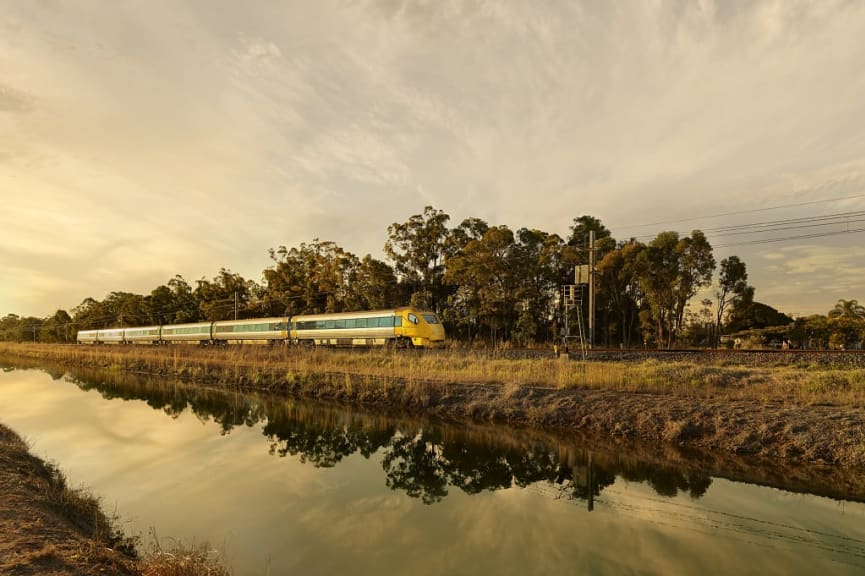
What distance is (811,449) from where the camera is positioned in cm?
927

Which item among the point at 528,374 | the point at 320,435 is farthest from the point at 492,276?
the point at 320,435

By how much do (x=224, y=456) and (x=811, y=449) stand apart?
42.9ft

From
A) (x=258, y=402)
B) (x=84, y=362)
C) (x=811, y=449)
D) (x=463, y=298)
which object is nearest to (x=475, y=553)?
(x=811, y=449)

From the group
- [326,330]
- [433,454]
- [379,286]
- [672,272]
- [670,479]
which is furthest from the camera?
[379,286]

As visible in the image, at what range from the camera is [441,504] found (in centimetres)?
820

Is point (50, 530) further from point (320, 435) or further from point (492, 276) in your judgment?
point (492, 276)

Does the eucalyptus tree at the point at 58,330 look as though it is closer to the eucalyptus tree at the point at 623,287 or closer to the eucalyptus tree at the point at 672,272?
the eucalyptus tree at the point at 623,287

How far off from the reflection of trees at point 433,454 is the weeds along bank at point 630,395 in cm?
156

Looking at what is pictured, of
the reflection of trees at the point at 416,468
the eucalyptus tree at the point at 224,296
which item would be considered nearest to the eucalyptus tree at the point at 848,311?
the reflection of trees at the point at 416,468

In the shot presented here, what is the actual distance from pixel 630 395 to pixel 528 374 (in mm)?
3985

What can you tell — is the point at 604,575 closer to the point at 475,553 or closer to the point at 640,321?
the point at 475,553

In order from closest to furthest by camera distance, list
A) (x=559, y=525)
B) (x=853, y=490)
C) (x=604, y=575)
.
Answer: (x=604, y=575)
(x=559, y=525)
(x=853, y=490)

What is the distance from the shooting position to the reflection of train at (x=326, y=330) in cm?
2986

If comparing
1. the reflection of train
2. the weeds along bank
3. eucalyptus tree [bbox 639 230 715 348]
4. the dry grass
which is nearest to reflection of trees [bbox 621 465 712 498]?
the weeds along bank
